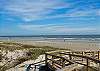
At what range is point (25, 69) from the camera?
47.3ft

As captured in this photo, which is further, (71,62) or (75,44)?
(75,44)

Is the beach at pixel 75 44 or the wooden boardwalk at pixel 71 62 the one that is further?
the beach at pixel 75 44

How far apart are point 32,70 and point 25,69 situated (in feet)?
2.21

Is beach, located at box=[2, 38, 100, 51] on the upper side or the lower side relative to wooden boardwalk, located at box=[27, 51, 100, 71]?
lower

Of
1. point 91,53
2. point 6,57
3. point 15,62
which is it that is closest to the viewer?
point 91,53

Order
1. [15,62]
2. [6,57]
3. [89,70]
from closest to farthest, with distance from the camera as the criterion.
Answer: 1. [89,70]
2. [15,62]
3. [6,57]

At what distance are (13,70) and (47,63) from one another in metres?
2.42

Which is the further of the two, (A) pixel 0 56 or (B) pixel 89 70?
(A) pixel 0 56

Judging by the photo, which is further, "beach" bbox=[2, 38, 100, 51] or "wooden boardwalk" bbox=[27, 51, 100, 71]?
"beach" bbox=[2, 38, 100, 51]

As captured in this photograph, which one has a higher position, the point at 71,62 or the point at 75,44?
the point at 71,62

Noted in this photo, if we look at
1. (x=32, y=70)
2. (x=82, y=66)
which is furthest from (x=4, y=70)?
(x=82, y=66)

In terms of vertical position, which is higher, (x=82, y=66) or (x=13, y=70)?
(x=82, y=66)

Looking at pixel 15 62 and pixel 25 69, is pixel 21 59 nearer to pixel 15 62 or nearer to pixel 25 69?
pixel 15 62

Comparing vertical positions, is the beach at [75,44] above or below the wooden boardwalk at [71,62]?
below
